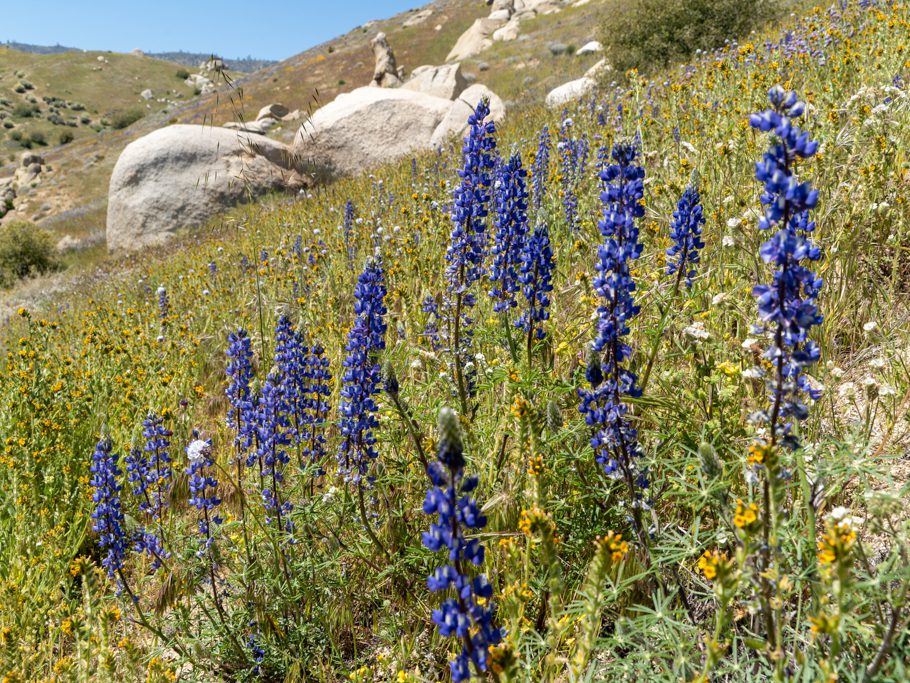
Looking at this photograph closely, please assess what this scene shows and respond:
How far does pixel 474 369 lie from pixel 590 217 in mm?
2299

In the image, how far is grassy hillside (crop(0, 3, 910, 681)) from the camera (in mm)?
1572

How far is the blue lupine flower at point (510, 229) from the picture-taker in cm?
304

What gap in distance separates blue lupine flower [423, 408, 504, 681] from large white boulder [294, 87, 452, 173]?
1481 centimetres

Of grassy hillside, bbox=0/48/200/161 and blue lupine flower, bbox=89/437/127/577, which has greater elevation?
grassy hillside, bbox=0/48/200/161

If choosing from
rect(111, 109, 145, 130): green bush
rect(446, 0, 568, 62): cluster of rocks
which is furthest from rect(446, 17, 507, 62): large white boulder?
rect(111, 109, 145, 130): green bush

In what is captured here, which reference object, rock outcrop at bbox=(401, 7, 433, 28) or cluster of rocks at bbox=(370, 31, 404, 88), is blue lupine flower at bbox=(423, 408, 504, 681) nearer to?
cluster of rocks at bbox=(370, 31, 404, 88)

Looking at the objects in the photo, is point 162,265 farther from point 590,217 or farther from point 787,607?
point 787,607

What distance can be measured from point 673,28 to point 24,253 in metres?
19.6

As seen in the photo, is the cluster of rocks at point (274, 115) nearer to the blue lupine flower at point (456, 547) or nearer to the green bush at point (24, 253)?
the green bush at point (24, 253)

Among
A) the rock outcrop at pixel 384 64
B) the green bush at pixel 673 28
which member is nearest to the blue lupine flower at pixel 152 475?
the green bush at pixel 673 28

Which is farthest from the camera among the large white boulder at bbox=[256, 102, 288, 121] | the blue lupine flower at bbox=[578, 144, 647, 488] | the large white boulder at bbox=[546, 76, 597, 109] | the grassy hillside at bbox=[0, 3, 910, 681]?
the large white boulder at bbox=[256, 102, 288, 121]

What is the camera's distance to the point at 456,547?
129cm

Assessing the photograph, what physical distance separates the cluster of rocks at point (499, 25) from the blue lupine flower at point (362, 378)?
134 feet

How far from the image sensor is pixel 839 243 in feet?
10.1
